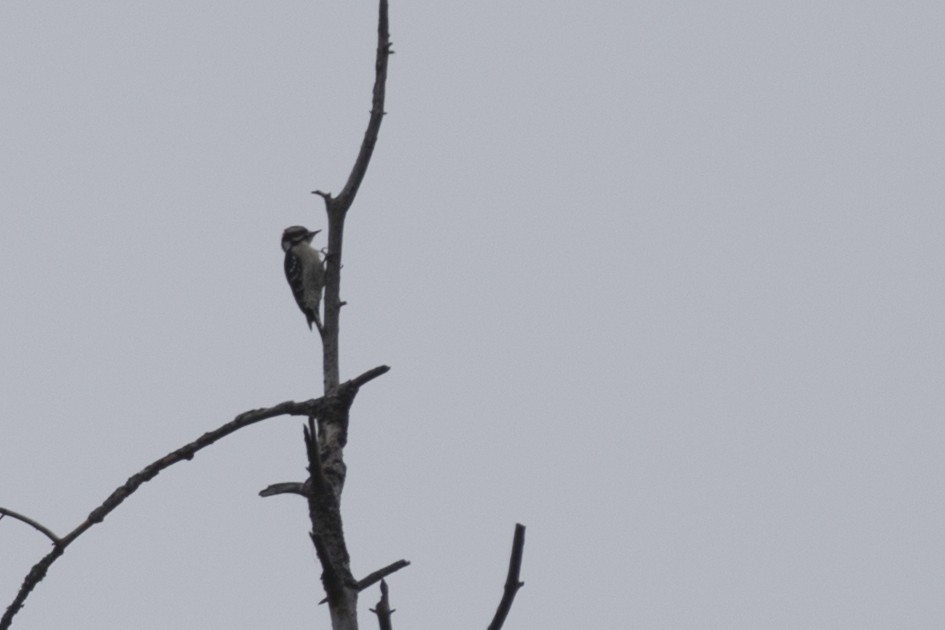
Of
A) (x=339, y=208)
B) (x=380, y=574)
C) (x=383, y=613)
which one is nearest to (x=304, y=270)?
(x=339, y=208)

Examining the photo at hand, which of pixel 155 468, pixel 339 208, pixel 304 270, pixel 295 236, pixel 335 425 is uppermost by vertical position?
pixel 295 236

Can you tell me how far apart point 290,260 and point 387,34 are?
8875 millimetres

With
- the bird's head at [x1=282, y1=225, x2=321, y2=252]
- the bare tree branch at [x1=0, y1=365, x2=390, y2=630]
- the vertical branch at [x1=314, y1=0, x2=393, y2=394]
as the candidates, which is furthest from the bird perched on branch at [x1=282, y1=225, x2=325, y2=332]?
the bare tree branch at [x1=0, y1=365, x2=390, y2=630]

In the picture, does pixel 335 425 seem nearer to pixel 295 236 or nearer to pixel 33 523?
pixel 33 523

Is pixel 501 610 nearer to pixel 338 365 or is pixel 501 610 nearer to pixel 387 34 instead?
pixel 338 365

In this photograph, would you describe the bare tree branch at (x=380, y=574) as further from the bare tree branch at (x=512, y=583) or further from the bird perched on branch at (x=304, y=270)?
the bird perched on branch at (x=304, y=270)

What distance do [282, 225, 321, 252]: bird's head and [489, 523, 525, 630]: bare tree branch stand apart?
11.5 m

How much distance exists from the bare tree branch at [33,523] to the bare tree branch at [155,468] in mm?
21

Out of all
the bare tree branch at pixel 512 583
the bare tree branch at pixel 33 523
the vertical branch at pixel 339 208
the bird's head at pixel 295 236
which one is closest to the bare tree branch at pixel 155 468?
the bare tree branch at pixel 33 523

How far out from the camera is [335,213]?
16.5ft

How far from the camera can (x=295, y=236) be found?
14406mm

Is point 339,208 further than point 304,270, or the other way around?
point 304,270

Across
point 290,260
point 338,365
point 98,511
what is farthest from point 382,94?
point 290,260

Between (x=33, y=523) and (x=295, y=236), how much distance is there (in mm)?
11119
